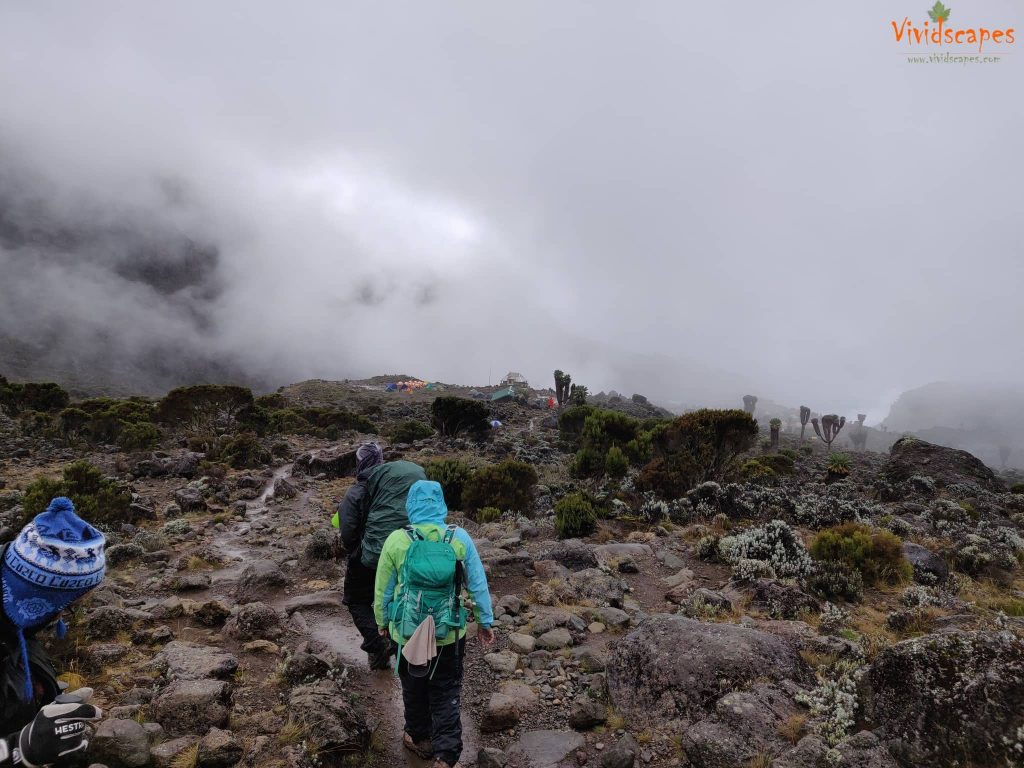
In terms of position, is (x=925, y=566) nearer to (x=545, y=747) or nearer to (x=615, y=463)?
(x=545, y=747)

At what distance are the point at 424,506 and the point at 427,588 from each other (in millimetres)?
603

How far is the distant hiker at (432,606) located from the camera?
363cm

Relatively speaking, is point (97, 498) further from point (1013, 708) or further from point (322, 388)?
point (322, 388)

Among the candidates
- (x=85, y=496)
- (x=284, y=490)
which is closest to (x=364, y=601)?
(x=85, y=496)

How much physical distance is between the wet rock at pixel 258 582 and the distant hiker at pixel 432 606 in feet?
16.1

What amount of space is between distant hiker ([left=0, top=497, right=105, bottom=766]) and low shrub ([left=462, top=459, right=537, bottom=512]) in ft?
36.1

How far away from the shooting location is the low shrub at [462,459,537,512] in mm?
13273

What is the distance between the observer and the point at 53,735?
212cm

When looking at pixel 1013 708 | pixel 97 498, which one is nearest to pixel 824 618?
pixel 1013 708

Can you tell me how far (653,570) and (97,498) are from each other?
11.9 m

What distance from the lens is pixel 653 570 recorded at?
889 centimetres

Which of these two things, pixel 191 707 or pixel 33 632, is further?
pixel 191 707

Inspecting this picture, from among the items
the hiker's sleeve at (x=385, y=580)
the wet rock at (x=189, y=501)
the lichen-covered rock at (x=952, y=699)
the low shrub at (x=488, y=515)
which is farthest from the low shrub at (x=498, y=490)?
the lichen-covered rock at (x=952, y=699)

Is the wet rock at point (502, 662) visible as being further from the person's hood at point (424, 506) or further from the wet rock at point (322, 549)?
the wet rock at point (322, 549)
